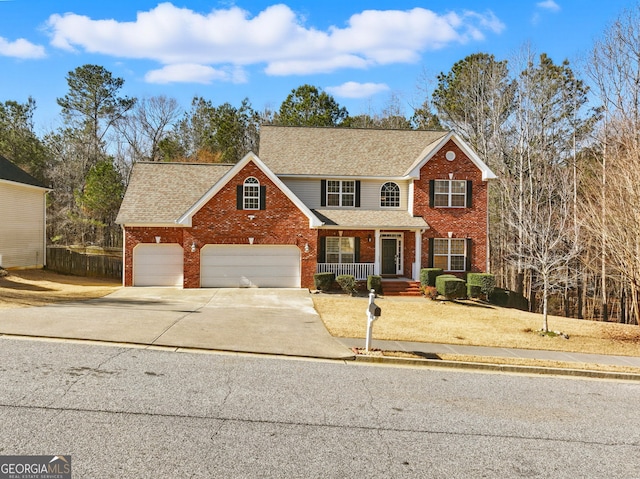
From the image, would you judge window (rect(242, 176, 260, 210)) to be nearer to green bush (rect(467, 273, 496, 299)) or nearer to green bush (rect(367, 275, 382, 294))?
green bush (rect(367, 275, 382, 294))

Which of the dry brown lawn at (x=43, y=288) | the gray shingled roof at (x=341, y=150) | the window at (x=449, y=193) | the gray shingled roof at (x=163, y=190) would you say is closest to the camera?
the dry brown lawn at (x=43, y=288)

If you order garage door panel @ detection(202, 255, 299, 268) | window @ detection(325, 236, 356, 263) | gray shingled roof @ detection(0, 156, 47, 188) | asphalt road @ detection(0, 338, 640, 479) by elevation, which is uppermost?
gray shingled roof @ detection(0, 156, 47, 188)

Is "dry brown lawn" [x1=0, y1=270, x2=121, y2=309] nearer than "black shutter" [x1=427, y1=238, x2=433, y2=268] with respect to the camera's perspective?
Yes

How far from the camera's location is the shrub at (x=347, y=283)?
21.6 metres

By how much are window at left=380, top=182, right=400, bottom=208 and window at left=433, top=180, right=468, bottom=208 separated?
202 centimetres

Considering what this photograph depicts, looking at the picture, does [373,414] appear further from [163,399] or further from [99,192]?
[99,192]

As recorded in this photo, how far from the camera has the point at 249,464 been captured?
5.29 metres

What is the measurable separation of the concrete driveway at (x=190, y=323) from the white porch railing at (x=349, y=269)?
451cm

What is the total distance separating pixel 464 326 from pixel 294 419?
10592 millimetres

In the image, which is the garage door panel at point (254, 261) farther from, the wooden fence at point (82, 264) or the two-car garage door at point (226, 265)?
the wooden fence at point (82, 264)

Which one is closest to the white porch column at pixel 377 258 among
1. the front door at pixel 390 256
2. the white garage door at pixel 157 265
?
the front door at pixel 390 256

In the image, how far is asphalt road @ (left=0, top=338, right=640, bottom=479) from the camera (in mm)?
5406

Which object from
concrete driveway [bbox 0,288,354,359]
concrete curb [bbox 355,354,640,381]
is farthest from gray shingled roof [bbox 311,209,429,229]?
concrete curb [bbox 355,354,640,381]

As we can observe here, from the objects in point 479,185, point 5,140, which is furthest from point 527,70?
point 5,140
